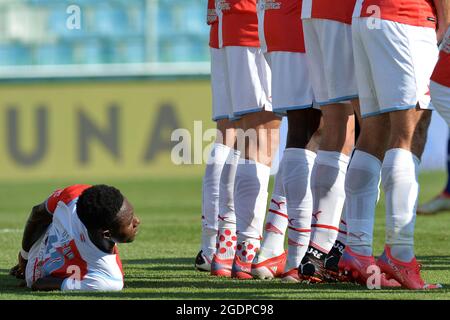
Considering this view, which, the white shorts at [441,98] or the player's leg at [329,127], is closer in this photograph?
the white shorts at [441,98]

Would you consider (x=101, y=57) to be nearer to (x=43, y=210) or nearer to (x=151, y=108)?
(x=151, y=108)

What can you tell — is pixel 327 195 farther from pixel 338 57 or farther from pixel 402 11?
pixel 402 11

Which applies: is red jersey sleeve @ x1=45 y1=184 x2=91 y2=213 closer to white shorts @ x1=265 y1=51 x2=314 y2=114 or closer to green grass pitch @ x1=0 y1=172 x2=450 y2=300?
green grass pitch @ x1=0 y1=172 x2=450 y2=300

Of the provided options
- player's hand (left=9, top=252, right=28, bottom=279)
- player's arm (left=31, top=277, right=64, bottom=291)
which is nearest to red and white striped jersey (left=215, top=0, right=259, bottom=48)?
player's hand (left=9, top=252, right=28, bottom=279)

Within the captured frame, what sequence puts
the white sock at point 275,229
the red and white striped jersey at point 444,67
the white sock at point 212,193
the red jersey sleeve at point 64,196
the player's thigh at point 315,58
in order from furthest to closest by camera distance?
the white sock at point 212,193 < the white sock at point 275,229 < the player's thigh at point 315,58 < the red jersey sleeve at point 64,196 < the red and white striped jersey at point 444,67

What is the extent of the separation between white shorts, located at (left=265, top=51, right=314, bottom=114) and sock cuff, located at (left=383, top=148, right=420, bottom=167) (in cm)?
78

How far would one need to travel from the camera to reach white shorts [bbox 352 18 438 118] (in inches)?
194

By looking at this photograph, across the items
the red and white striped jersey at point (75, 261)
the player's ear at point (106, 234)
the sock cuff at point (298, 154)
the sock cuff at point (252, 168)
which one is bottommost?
the red and white striped jersey at point (75, 261)

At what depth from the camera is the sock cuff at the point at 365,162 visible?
201 inches

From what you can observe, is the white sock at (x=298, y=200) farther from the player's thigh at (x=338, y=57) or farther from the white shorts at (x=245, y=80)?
the white shorts at (x=245, y=80)

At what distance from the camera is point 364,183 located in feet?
16.8

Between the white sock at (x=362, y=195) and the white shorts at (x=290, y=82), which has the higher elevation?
the white shorts at (x=290, y=82)

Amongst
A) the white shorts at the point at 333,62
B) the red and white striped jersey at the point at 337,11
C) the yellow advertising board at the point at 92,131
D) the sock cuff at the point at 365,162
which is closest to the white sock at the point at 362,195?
the sock cuff at the point at 365,162

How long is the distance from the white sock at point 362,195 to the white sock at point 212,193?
1.63 m
